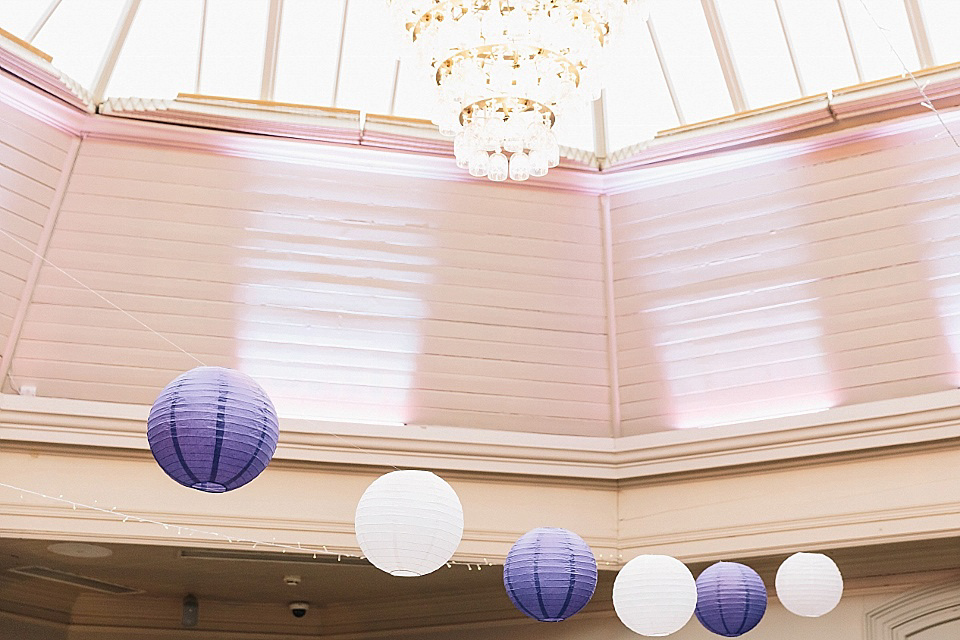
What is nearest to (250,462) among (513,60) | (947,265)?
(513,60)

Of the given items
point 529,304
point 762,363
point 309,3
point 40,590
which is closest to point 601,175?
point 529,304

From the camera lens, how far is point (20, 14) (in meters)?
7.16

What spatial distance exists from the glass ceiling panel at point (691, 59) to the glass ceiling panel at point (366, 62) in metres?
1.92

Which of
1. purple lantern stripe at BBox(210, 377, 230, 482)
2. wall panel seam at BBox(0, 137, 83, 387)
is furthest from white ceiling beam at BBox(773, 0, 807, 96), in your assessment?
purple lantern stripe at BBox(210, 377, 230, 482)

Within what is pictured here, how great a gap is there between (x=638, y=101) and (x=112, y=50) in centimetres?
373

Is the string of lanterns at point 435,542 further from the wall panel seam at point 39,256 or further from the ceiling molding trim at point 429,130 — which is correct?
the wall panel seam at point 39,256

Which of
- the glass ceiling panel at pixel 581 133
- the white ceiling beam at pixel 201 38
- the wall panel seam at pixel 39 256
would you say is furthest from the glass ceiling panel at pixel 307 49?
the glass ceiling panel at pixel 581 133

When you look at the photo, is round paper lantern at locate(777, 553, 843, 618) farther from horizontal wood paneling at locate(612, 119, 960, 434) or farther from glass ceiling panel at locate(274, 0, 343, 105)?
glass ceiling panel at locate(274, 0, 343, 105)

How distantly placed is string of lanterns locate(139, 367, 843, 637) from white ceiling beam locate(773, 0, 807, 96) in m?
3.43

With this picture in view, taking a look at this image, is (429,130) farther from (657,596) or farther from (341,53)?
(657,596)

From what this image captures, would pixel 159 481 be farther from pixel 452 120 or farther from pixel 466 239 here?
pixel 452 120

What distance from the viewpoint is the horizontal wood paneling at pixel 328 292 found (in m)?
6.96

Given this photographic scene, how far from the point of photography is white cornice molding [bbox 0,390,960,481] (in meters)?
6.49

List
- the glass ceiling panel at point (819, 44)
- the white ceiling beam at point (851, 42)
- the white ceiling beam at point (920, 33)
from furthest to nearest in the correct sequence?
the glass ceiling panel at point (819, 44), the white ceiling beam at point (851, 42), the white ceiling beam at point (920, 33)
